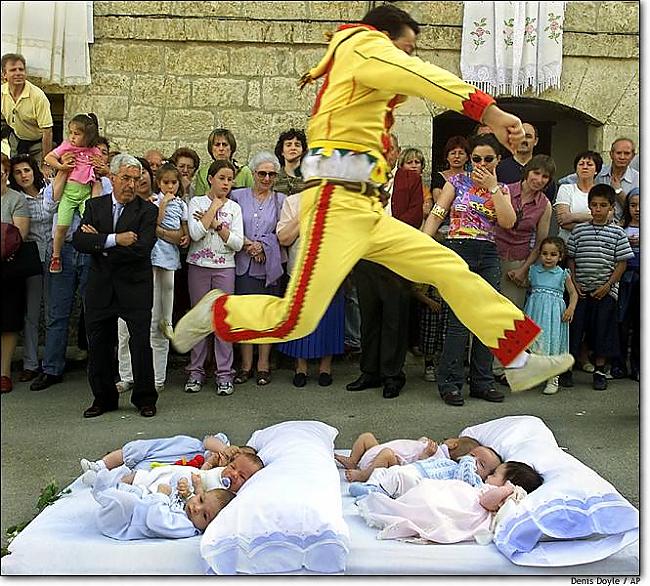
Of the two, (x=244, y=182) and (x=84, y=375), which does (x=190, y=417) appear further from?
(x=244, y=182)

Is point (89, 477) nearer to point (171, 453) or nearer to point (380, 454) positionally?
point (171, 453)

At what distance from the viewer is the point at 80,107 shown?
4340 mm

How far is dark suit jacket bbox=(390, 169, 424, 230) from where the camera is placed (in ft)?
13.7

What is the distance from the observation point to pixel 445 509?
3.02 meters

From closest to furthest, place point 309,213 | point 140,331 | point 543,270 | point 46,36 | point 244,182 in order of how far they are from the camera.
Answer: point 309,213, point 46,36, point 543,270, point 140,331, point 244,182

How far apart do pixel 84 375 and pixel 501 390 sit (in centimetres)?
188

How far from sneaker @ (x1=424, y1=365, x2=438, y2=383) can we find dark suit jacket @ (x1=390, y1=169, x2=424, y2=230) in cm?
74

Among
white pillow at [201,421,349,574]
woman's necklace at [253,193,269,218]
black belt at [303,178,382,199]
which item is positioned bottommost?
white pillow at [201,421,349,574]

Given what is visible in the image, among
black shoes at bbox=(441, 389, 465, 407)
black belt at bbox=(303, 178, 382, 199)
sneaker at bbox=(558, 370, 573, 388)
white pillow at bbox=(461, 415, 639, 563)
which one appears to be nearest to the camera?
black belt at bbox=(303, 178, 382, 199)

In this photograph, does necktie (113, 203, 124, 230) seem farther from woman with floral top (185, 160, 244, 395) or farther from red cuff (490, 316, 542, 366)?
red cuff (490, 316, 542, 366)

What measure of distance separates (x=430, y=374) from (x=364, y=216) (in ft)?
6.63

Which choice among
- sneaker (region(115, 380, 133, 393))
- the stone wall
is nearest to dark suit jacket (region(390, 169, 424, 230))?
the stone wall

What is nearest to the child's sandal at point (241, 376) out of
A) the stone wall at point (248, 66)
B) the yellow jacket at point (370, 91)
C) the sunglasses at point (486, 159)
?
the stone wall at point (248, 66)

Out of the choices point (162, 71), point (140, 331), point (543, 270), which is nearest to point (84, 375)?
point (140, 331)
